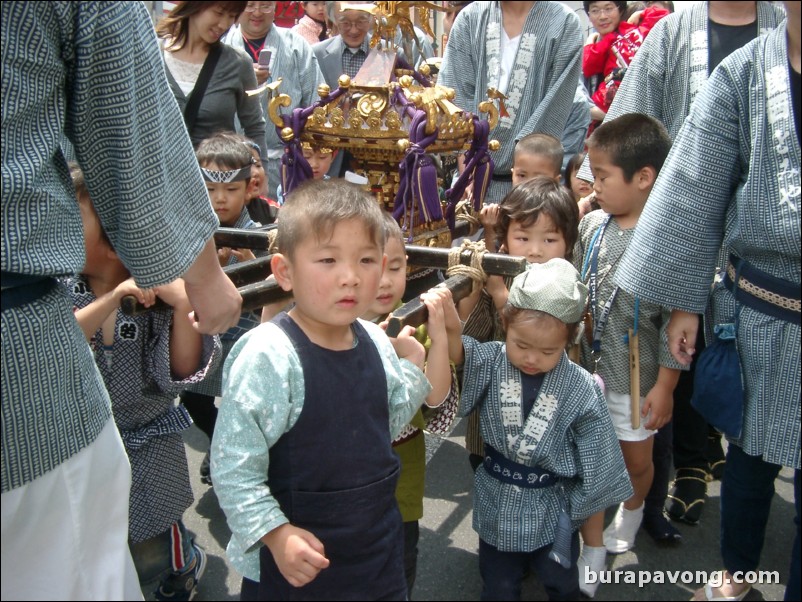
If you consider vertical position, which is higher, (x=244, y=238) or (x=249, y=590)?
(x=244, y=238)

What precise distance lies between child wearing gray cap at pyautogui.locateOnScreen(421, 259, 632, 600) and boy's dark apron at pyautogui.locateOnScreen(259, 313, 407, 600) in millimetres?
575

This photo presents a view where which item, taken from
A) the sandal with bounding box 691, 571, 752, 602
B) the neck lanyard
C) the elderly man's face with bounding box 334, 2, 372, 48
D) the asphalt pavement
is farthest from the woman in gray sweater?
the sandal with bounding box 691, 571, 752, 602

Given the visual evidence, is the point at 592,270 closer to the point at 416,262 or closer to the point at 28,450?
the point at 416,262

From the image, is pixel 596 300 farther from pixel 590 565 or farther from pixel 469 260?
pixel 590 565

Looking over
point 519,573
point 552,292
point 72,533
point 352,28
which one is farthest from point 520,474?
point 352,28

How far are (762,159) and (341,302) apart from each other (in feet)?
3.29

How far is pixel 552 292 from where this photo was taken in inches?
79.0

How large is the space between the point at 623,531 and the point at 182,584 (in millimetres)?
1415

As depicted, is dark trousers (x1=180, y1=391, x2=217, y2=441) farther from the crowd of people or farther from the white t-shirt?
the white t-shirt

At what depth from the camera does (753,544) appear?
2.08 metres

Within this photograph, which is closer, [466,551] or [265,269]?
[265,269]

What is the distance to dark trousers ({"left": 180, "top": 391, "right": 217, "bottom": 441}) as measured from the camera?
2713 millimetres

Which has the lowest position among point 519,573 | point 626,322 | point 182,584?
point 182,584

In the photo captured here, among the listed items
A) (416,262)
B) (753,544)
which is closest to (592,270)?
(416,262)
